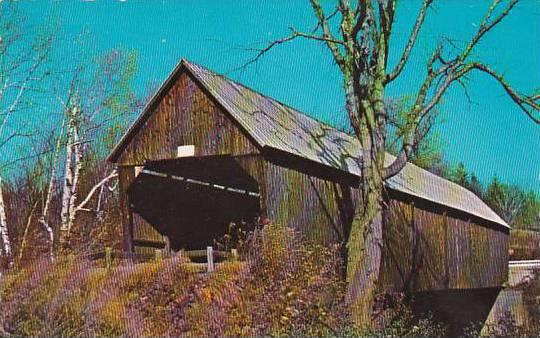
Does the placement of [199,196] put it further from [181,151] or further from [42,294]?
[42,294]

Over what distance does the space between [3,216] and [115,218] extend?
4.06m

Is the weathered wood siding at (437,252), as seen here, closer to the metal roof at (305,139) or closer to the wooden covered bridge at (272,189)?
the wooden covered bridge at (272,189)

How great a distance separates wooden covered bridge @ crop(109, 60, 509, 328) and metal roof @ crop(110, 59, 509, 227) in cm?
3

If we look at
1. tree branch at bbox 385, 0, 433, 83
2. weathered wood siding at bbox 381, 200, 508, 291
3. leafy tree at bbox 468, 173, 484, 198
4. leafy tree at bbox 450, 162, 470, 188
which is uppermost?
tree branch at bbox 385, 0, 433, 83

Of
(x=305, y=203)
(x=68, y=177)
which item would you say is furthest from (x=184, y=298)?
(x=68, y=177)

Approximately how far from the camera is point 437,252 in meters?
17.0

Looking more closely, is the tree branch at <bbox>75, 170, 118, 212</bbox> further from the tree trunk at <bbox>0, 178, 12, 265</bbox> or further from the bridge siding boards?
the tree trunk at <bbox>0, 178, 12, 265</bbox>

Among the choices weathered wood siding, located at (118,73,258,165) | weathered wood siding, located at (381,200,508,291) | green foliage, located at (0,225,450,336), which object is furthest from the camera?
weathered wood siding, located at (381,200,508,291)

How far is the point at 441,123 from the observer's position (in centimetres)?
1079

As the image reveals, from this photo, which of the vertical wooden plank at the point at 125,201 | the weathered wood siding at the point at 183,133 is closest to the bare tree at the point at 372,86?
the weathered wood siding at the point at 183,133

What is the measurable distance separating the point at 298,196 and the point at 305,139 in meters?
1.75

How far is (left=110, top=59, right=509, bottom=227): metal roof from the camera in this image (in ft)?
41.9

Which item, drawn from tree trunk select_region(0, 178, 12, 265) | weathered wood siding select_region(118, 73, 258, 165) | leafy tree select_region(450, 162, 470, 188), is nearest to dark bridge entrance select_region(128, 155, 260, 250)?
weathered wood siding select_region(118, 73, 258, 165)

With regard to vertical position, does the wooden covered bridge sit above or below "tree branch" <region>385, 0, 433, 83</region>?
below
